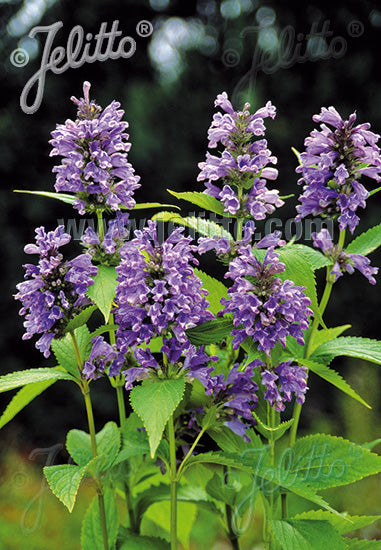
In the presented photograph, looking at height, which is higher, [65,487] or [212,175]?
[212,175]

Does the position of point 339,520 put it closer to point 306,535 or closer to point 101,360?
point 306,535

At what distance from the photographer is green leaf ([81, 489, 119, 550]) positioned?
1.13 metres

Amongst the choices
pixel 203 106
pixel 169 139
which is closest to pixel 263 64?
pixel 203 106

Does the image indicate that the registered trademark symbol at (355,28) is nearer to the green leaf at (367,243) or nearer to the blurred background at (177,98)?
the blurred background at (177,98)

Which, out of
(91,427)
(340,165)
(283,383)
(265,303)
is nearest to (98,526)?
(91,427)

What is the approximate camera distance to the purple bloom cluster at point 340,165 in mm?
1007

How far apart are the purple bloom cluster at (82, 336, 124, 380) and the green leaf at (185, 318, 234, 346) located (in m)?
0.12

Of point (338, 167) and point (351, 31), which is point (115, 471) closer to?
point (338, 167)

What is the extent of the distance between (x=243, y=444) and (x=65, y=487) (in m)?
0.32

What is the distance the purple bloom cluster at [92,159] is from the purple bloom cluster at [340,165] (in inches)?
11.9

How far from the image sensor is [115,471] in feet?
3.76

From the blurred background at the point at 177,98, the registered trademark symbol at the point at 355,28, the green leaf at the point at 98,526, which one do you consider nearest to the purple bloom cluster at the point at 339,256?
the green leaf at the point at 98,526

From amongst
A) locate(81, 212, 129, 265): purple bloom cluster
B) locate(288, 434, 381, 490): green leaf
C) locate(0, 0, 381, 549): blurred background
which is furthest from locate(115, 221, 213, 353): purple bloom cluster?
locate(0, 0, 381, 549): blurred background

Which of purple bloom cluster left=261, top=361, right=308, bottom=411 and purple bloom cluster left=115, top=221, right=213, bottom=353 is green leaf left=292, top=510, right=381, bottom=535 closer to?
purple bloom cluster left=261, top=361, right=308, bottom=411
